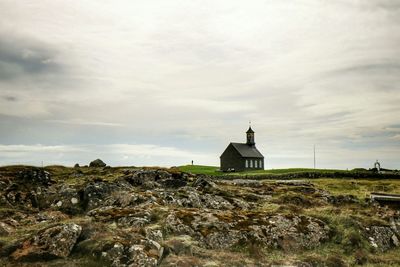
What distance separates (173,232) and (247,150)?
116390mm

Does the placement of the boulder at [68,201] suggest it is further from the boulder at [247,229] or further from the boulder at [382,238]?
the boulder at [382,238]

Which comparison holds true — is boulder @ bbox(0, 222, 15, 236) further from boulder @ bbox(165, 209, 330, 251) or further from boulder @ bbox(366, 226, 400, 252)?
boulder @ bbox(366, 226, 400, 252)

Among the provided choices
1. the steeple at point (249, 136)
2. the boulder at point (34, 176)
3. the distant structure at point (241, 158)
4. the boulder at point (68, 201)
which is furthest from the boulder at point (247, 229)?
the steeple at point (249, 136)

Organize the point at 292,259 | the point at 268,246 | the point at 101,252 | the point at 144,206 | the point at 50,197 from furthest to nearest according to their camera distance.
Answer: the point at 50,197
the point at 144,206
the point at 268,246
the point at 292,259
the point at 101,252

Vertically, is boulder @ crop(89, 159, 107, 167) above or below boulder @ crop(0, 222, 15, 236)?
above

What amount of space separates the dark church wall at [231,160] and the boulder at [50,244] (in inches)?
4404

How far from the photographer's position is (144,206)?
19328 millimetres

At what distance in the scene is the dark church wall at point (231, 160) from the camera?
12462 cm

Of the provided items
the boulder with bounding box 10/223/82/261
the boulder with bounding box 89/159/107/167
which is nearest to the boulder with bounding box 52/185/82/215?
the boulder with bounding box 10/223/82/261

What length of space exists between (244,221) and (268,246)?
185 centimetres

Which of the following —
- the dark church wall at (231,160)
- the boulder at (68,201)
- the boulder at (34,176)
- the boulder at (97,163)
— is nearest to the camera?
the boulder at (68,201)

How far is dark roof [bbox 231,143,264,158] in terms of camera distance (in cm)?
12635

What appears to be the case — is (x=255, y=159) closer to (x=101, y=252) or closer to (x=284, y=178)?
(x=284, y=178)

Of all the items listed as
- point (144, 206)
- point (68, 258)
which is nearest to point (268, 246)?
point (144, 206)
